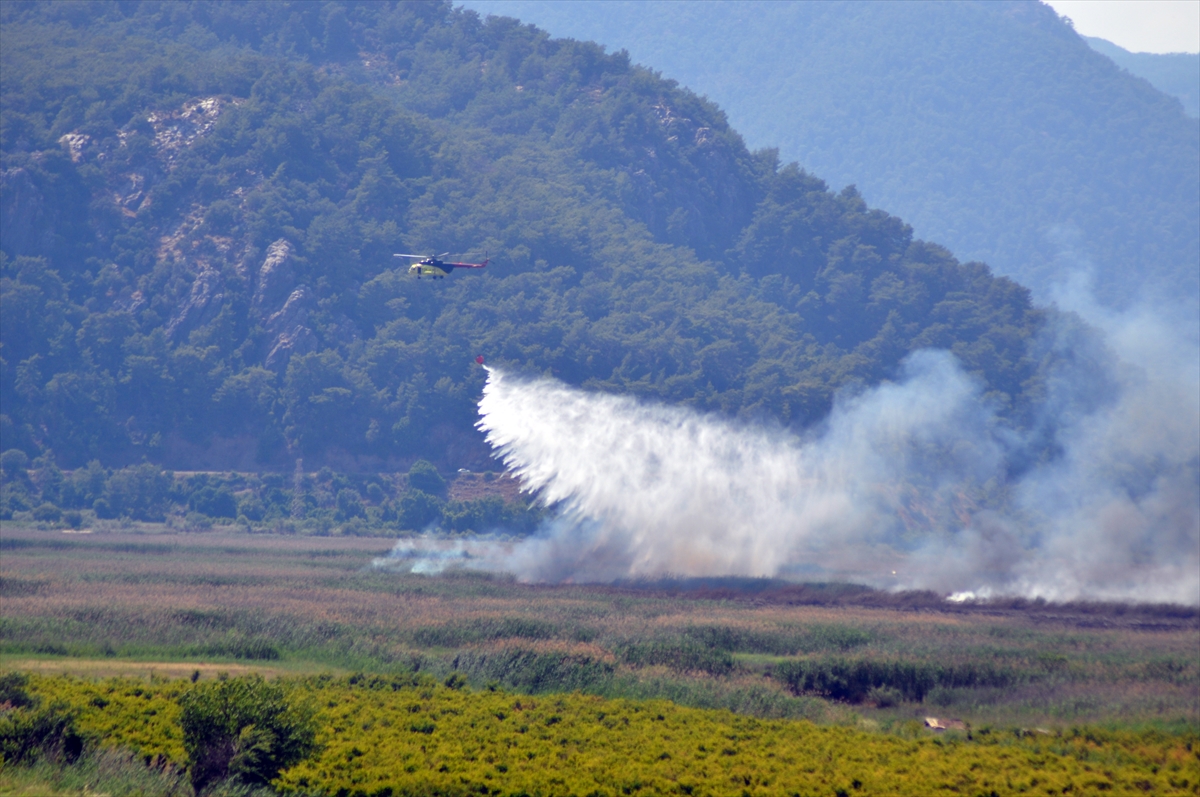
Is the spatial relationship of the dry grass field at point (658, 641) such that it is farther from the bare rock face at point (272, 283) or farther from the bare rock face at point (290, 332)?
the bare rock face at point (272, 283)

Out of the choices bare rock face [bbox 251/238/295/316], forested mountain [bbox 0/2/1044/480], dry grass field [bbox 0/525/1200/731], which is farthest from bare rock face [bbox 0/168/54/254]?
dry grass field [bbox 0/525/1200/731]

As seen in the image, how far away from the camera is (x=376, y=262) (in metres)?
152

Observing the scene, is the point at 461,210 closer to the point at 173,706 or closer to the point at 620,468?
the point at 620,468

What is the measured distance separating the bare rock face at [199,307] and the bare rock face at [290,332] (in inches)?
243

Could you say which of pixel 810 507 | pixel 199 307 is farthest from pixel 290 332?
pixel 810 507

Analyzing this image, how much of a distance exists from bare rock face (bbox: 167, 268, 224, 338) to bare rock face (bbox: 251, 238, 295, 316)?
3985mm

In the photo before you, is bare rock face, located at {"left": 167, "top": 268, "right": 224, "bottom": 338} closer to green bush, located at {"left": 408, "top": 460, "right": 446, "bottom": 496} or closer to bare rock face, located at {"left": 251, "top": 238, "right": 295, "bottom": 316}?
bare rock face, located at {"left": 251, "top": 238, "right": 295, "bottom": 316}

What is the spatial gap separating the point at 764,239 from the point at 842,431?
8795 cm

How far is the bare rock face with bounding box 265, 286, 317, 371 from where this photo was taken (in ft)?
452

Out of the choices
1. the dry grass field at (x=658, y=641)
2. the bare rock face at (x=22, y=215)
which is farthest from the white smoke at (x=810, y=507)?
the bare rock face at (x=22, y=215)

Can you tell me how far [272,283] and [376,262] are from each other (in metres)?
15.3

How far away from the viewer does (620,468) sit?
68625 mm

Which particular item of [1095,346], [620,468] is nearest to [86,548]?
[620,468]

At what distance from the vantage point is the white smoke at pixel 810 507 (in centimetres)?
6769
